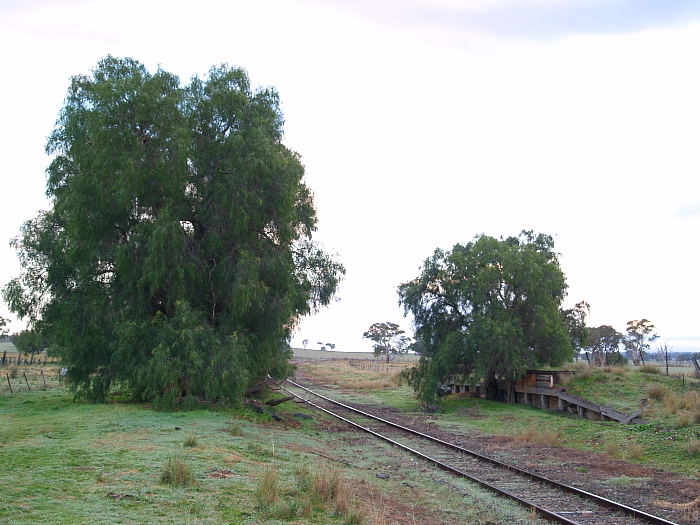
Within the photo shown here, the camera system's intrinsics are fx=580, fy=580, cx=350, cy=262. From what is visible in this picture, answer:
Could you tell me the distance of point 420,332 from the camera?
3331cm

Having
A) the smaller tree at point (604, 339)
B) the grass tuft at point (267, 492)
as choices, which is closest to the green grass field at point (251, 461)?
the grass tuft at point (267, 492)

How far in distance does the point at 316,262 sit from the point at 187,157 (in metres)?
7.55

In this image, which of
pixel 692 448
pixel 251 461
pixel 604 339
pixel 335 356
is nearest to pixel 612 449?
pixel 692 448

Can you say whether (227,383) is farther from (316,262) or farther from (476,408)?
(476,408)

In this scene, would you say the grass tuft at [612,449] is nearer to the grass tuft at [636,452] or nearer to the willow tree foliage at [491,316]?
the grass tuft at [636,452]

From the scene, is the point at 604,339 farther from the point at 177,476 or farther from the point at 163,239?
the point at 177,476

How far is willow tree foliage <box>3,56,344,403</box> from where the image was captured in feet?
70.9

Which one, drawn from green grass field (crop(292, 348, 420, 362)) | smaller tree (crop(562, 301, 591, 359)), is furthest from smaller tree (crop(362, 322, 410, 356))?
smaller tree (crop(562, 301, 591, 359))

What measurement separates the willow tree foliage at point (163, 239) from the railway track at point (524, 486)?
6996 millimetres

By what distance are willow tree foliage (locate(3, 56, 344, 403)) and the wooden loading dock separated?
39.9ft

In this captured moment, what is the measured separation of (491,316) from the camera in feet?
96.3

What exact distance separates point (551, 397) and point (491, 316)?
477 cm

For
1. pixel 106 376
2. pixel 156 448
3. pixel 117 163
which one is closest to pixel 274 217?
pixel 117 163

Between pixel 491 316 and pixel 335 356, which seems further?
pixel 335 356
